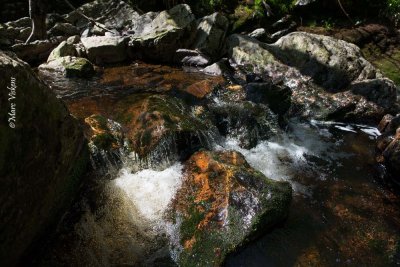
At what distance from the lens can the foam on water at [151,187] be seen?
4680 millimetres

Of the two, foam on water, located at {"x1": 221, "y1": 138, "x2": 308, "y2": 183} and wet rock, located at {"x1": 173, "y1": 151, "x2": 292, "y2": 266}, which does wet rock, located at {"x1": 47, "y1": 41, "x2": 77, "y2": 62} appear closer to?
foam on water, located at {"x1": 221, "y1": 138, "x2": 308, "y2": 183}

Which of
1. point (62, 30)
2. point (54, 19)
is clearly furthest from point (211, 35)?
point (54, 19)

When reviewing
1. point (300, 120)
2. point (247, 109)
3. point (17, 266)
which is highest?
point (17, 266)

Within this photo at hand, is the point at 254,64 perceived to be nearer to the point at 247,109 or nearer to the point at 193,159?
the point at 247,109

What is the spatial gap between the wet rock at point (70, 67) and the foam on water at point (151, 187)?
4953 mm

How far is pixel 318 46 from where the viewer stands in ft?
30.6

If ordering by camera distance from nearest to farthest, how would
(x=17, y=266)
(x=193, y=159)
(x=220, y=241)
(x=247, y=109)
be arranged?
(x=17, y=266), (x=220, y=241), (x=193, y=159), (x=247, y=109)

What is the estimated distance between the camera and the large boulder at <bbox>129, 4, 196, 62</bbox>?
1045 centimetres

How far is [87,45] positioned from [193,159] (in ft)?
22.3

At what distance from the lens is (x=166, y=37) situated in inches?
408

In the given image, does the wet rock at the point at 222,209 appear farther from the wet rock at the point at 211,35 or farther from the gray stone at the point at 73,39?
the gray stone at the point at 73,39

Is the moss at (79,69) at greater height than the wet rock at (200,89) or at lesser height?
greater

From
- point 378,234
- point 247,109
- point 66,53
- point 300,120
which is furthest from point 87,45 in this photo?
point 378,234

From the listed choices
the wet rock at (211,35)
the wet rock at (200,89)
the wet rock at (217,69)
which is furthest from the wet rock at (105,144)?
the wet rock at (211,35)
